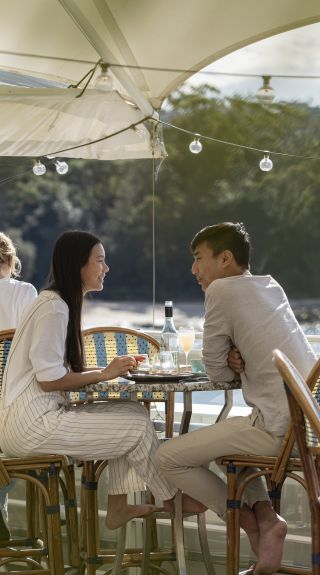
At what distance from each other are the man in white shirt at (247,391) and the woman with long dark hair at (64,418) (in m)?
0.09

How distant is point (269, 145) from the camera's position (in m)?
21.7

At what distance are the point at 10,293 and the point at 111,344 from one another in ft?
2.09

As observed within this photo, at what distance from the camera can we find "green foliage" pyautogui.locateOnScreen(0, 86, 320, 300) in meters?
21.7

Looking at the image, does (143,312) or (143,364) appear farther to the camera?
(143,312)

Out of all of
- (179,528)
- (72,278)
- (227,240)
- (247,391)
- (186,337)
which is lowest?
(179,528)

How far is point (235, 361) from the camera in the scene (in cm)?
261

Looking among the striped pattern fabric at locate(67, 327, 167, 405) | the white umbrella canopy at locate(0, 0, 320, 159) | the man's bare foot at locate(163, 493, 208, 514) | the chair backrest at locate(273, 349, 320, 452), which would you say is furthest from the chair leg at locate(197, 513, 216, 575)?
the white umbrella canopy at locate(0, 0, 320, 159)

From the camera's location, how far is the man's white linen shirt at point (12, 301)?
3.87 metres

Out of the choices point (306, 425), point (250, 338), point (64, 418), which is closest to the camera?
point (306, 425)

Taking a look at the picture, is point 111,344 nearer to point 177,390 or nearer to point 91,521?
point 91,521

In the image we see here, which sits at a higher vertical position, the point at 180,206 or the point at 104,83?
the point at 104,83

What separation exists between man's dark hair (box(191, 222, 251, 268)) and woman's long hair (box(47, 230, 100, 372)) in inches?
15.0

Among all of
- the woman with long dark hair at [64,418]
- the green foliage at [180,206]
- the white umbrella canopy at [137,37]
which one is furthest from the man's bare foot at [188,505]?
the green foliage at [180,206]

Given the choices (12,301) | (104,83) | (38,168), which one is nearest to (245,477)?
(12,301)
